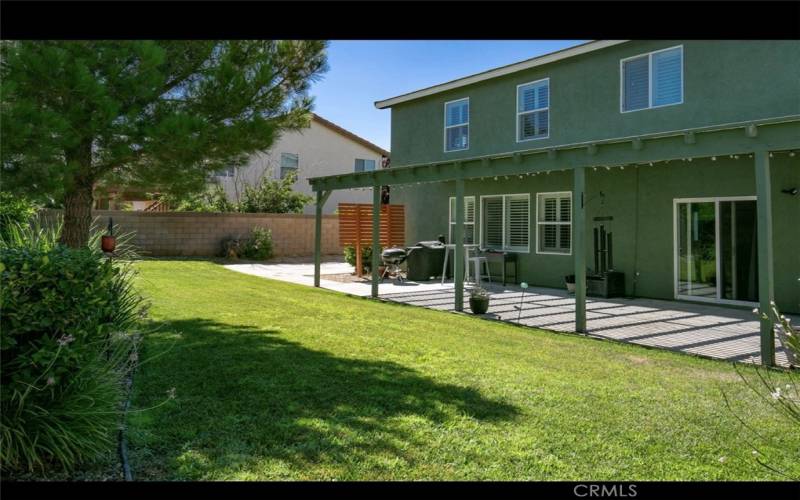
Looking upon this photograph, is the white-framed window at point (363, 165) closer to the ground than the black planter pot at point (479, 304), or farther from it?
farther from it

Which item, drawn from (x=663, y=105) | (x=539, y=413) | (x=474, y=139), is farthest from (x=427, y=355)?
(x=474, y=139)

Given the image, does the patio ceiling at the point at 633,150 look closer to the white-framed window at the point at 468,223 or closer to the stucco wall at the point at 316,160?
the white-framed window at the point at 468,223

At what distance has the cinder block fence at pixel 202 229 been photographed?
19.5m

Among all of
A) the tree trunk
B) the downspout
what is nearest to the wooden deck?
the downspout

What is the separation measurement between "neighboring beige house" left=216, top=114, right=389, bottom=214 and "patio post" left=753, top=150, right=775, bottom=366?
21515mm

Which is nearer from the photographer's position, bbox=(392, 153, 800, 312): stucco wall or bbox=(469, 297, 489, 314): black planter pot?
bbox=(392, 153, 800, 312): stucco wall

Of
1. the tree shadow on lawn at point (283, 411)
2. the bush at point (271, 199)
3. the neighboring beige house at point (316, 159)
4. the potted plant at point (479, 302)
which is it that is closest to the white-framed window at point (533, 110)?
the potted plant at point (479, 302)

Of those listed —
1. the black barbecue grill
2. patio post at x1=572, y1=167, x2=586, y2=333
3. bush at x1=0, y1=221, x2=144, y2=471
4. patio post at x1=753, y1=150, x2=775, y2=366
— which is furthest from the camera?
the black barbecue grill

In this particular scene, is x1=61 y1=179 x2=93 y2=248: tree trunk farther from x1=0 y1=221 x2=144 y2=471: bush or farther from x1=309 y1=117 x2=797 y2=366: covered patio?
x1=309 y1=117 x2=797 y2=366: covered patio

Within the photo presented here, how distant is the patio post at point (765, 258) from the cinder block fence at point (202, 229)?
1657 centimetres

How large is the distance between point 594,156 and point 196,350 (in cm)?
602

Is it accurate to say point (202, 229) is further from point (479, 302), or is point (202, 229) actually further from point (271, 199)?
point (479, 302)

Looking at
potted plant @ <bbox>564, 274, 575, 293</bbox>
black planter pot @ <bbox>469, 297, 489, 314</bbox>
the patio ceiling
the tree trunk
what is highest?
the patio ceiling

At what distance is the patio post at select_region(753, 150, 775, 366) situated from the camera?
6336 millimetres
